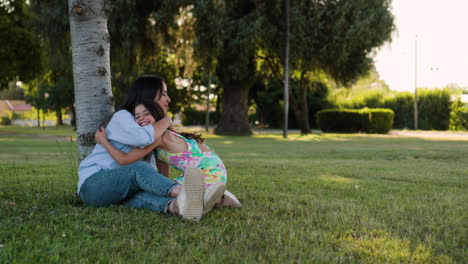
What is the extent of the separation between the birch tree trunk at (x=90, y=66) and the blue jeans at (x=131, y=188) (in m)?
0.75

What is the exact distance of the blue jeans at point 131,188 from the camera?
3715 mm

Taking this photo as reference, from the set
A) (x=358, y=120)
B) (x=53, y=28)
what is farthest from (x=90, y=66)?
(x=358, y=120)

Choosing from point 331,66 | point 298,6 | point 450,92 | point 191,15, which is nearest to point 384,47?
point 331,66

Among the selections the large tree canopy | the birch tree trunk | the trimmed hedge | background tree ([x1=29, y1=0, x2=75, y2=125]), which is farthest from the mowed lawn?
the trimmed hedge

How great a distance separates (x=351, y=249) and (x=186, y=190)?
1324mm

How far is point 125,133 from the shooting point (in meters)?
3.79

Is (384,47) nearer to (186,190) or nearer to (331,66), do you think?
(331,66)

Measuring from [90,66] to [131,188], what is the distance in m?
1.46

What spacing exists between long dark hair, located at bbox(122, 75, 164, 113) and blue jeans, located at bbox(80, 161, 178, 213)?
0.58 metres

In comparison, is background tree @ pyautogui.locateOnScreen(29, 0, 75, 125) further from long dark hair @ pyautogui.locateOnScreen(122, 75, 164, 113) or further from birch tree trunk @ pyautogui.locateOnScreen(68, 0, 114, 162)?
long dark hair @ pyautogui.locateOnScreen(122, 75, 164, 113)

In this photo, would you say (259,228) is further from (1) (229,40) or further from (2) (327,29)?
(2) (327,29)

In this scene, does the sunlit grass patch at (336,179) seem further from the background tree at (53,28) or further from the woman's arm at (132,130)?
the background tree at (53,28)

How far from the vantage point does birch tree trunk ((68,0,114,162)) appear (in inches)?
173

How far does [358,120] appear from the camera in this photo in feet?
104
